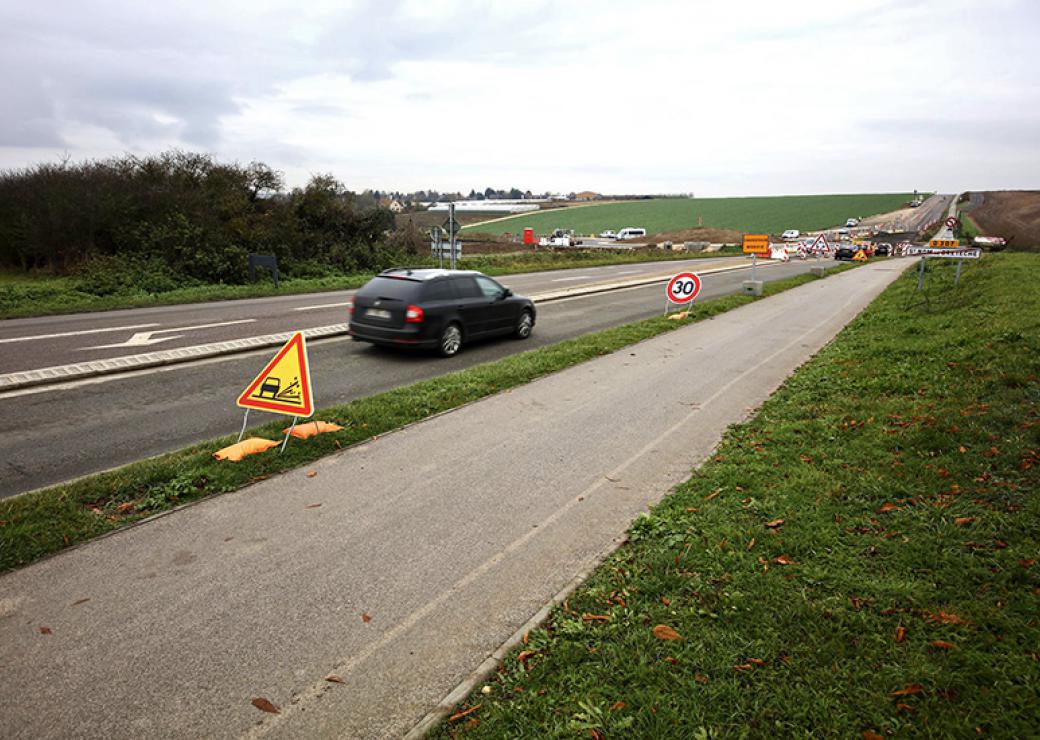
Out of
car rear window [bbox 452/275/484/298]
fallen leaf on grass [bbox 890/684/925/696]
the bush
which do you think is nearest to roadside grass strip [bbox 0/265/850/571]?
car rear window [bbox 452/275/484/298]

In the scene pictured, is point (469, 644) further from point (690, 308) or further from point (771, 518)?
point (690, 308)

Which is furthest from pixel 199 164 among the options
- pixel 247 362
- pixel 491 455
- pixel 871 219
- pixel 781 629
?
pixel 871 219

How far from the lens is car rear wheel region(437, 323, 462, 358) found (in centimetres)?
1165

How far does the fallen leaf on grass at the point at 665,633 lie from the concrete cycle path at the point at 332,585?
2.62 ft

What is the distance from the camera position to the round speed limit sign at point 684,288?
1655cm

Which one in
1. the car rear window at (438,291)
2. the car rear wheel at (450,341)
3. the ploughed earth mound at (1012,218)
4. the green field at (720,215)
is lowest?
the car rear wheel at (450,341)

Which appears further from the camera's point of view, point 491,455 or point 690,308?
point 690,308

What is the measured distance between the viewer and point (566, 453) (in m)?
6.52

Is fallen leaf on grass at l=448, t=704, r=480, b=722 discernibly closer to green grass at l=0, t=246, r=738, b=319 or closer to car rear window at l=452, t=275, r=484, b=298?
car rear window at l=452, t=275, r=484, b=298

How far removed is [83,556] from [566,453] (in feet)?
14.2

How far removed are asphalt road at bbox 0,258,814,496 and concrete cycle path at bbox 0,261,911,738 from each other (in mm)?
2122

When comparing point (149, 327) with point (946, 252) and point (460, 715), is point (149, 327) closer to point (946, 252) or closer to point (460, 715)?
point (460, 715)

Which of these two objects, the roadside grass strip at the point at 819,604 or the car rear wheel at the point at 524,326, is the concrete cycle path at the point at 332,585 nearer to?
the roadside grass strip at the point at 819,604

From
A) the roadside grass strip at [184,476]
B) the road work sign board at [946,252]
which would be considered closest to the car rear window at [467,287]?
the roadside grass strip at [184,476]
